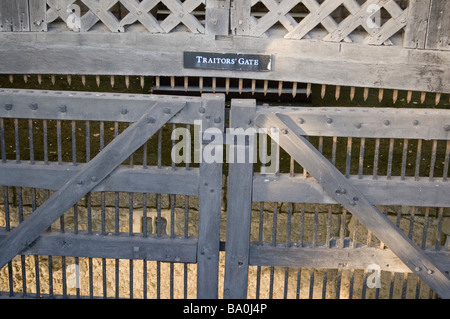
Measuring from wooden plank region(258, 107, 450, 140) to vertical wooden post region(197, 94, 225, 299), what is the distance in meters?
0.29

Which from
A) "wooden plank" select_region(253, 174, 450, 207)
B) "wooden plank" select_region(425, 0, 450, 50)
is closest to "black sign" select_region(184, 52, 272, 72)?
"wooden plank" select_region(425, 0, 450, 50)

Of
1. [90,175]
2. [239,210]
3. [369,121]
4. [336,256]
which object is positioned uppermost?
[369,121]

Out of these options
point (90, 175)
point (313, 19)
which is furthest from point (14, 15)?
point (313, 19)

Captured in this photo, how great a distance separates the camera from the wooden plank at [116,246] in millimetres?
4852

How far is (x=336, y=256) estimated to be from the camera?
484 centimetres

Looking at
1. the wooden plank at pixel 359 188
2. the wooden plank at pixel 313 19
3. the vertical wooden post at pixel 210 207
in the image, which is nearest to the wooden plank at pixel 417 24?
the wooden plank at pixel 313 19

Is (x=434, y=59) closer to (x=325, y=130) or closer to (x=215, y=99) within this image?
(x=325, y=130)

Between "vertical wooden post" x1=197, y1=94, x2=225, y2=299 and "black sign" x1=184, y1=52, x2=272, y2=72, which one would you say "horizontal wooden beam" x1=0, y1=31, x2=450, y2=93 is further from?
"vertical wooden post" x1=197, y1=94, x2=225, y2=299

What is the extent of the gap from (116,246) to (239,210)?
2.97 feet

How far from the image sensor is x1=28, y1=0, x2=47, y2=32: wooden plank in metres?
5.93

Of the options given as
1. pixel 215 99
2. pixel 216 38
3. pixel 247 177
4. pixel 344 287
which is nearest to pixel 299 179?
pixel 247 177

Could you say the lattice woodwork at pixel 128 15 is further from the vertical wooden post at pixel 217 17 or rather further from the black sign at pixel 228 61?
the black sign at pixel 228 61

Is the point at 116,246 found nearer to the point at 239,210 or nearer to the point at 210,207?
the point at 210,207

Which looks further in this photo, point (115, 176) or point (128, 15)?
point (128, 15)
